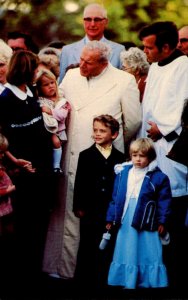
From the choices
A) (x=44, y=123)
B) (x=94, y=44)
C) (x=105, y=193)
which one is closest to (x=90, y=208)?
(x=105, y=193)

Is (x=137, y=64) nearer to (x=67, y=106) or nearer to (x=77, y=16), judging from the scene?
(x=67, y=106)

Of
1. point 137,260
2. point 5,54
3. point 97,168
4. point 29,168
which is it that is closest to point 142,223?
point 137,260

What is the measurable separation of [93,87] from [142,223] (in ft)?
3.79

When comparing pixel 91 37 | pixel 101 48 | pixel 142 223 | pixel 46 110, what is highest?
pixel 91 37

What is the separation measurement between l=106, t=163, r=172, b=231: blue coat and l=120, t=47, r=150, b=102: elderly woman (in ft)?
3.01

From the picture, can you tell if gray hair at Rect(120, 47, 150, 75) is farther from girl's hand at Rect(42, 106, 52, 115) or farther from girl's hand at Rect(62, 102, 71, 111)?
girl's hand at Rect(42, 106, 52, 115)

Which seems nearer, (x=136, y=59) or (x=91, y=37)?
(x=136, y=59)

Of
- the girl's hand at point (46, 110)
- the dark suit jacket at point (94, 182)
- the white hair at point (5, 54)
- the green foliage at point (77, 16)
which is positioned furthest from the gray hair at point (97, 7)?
the dark suit jacket at point (94, 182)

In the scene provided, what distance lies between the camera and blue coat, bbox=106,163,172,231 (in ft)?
22.7

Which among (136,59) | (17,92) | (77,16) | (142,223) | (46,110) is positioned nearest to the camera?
(142,223)

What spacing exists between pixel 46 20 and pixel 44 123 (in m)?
1.47

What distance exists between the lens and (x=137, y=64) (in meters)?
7.68

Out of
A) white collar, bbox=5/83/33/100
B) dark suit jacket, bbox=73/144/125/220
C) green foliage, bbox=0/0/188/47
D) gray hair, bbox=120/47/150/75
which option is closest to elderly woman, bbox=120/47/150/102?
gray hair, bbox=120/47/150/75

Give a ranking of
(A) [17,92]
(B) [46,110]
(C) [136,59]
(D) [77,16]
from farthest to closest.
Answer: (D) [77,16] → (C) [136,59] → (B) [46,110] → (A) [17,92]
